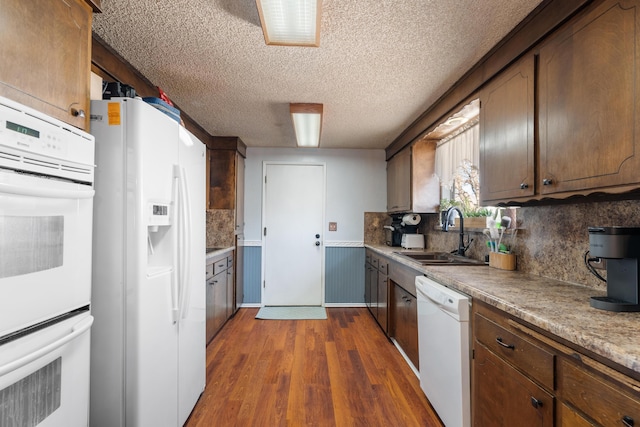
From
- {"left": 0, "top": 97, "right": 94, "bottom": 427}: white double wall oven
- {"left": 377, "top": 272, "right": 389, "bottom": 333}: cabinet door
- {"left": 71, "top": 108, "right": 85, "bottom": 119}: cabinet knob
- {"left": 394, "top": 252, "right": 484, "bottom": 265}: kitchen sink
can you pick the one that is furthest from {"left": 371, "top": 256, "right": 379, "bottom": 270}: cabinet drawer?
{"left": 71, "top": 108, "right": 85, "bottom": 119}: cabinet knob

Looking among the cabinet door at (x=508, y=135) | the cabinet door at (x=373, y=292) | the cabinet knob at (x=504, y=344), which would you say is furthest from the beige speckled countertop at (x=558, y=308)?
the cabinet door at (x=373, y=292)

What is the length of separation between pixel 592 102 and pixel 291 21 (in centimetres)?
137

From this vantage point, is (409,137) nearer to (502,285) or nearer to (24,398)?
(502,285)

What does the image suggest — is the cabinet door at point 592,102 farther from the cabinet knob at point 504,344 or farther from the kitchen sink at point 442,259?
the kitchen sink at point 442,259

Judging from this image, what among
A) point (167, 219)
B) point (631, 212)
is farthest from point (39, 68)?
point (631, 212)

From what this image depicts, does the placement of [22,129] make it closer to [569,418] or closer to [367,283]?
[569,418]

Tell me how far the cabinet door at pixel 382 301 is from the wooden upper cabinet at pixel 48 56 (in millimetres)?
2867

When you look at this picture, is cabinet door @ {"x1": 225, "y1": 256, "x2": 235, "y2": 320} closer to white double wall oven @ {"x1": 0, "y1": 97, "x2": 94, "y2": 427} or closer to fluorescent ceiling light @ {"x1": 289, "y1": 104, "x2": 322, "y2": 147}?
fluorescent ceiling light @ {"x1": 289, "y1": 104, "x2": 322, "y2": 147}

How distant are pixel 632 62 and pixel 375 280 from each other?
10.1ft

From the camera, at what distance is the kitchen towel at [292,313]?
397cm

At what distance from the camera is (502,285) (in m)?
1.60

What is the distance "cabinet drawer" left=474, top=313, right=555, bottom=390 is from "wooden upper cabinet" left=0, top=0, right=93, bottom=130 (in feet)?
6.43

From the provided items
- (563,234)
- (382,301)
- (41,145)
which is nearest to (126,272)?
(41,145)

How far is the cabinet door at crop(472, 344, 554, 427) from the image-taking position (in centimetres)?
110
